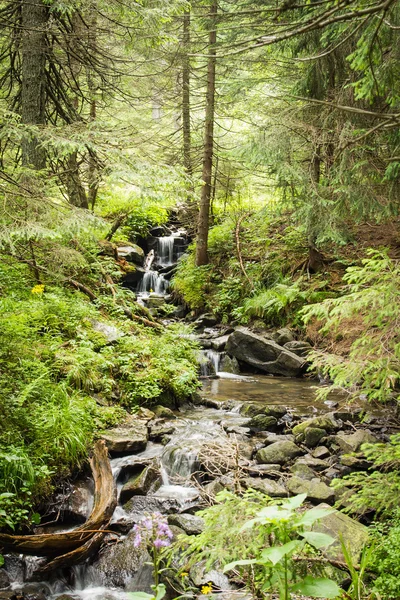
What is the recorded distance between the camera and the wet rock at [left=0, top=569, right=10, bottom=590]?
161 inches

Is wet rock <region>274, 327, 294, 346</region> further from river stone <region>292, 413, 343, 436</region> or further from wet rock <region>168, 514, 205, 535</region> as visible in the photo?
wet rock <region>168, 514, 205, 535</region>

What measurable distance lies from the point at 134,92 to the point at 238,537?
1690 centimetres

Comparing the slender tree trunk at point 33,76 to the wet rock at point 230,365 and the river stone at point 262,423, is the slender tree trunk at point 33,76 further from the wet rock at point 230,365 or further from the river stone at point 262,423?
the wet rock at point 230,365

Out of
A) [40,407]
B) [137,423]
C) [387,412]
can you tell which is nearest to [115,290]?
[137,423]

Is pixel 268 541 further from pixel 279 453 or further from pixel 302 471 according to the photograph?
pixel 279 453

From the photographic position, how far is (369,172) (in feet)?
27.2

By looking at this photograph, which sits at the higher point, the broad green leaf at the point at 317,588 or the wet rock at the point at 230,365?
the broad green leaf at the point at 317,588

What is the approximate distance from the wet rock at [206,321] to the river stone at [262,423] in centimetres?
628

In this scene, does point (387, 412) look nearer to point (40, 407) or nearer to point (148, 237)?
point (40, 407)

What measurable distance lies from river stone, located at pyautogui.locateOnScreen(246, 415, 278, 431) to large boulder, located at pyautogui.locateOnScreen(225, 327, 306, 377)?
10.8ft

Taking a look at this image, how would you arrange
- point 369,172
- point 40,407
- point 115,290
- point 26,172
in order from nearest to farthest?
point 40,407 → point 26,172 → point 369,172 → point 115,290

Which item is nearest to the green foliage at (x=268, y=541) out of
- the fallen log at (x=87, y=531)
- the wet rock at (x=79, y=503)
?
the fallen log at (x=87, y=531)

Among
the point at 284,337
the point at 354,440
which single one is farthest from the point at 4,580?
the point at 284,337

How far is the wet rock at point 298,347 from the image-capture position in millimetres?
10922
